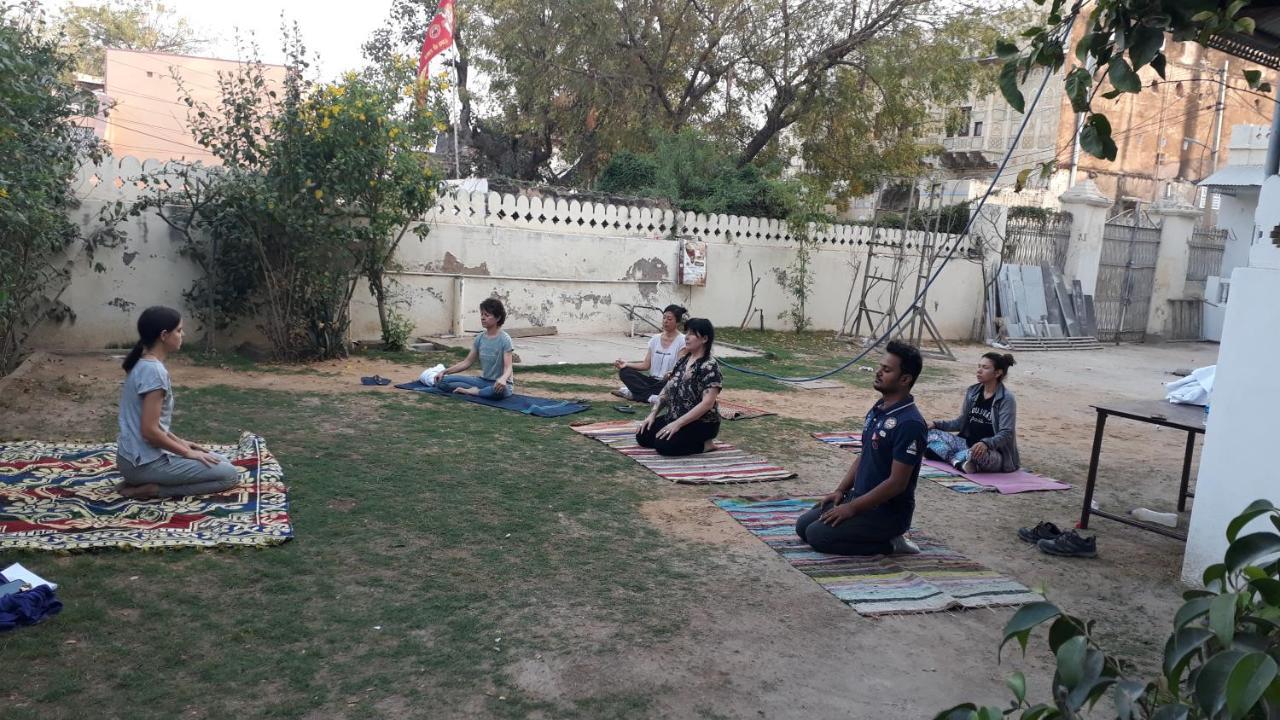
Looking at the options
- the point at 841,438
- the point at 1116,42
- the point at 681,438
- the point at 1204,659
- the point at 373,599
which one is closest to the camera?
the point at 1204,659

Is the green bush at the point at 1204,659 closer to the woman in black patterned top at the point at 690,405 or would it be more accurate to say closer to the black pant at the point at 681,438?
the woman in black patterned top at the point at 690,405

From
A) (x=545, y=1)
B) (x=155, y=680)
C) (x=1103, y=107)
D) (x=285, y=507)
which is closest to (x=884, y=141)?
(x=545, y=1)

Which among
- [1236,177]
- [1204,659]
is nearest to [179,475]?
[1204,659]

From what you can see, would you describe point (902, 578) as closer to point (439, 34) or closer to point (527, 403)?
point (527, 403)

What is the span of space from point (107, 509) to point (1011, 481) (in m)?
5.79

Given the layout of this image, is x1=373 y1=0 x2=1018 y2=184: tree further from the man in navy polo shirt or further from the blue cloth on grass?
the blue cloth on grass

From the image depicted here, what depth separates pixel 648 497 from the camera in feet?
18.7

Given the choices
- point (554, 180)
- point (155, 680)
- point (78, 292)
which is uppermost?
point (554, 180)

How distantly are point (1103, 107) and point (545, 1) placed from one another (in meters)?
19.6

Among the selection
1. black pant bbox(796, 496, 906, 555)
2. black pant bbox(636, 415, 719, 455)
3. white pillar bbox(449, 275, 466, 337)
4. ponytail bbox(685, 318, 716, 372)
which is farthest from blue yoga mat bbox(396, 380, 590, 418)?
black pant bbox(796, 496, 906, 555)

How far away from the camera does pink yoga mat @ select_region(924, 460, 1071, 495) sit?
6.54 m

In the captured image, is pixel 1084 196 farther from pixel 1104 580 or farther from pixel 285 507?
pixel 285 507

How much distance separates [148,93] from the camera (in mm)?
26688

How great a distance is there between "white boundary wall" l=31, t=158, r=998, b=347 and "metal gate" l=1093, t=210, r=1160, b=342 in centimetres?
293
